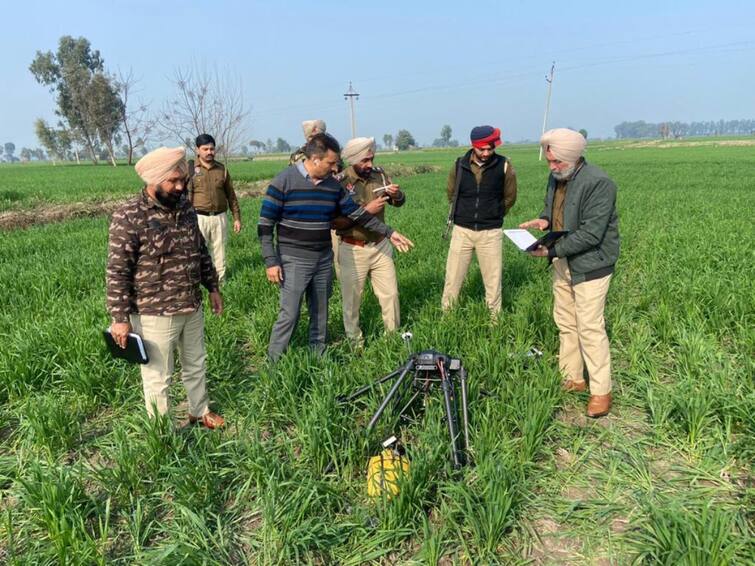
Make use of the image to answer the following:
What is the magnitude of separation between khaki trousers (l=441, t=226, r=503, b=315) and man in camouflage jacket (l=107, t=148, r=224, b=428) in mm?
2636

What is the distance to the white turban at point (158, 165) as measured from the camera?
252 cm

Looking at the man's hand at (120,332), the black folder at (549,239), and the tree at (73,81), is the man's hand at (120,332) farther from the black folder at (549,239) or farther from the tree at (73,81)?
the tree at (73,81)

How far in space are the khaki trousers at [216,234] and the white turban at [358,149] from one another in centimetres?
267

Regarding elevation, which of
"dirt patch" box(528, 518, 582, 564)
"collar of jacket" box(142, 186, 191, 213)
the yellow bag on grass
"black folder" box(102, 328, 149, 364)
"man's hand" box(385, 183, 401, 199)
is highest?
"collar of jacket" box(142, 186, 191, 213)

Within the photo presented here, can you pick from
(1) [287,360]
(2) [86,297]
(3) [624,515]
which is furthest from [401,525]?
(2) [86,297]

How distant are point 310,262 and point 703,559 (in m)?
2.89

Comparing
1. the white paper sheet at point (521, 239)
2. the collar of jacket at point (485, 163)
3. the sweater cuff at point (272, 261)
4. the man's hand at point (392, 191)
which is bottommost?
the sweater cuff at point (272, 261)

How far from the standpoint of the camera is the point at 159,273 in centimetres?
272

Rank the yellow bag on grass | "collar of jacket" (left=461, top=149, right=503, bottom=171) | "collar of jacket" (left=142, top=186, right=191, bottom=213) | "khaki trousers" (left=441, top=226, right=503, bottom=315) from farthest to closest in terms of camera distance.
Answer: "khaki trousers" (left=441, top=226, right=503, bottom=315) → "collar of jacket" (left=461, top=149, right=503, bottom=171) → "collar of jacket" (left=142, top=186, right=191, bottom=213) → the yellow bag on grass

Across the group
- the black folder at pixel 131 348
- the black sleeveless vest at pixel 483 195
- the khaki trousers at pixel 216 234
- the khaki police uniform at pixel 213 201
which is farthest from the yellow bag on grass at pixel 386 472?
the khaki police uniform at pixel 213 201

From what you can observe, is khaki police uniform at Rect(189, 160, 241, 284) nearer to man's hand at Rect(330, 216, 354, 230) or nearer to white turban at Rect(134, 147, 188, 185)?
man's hand at Rect(330, 216, 354, 230)

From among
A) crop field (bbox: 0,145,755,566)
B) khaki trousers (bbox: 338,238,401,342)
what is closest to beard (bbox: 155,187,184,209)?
crop field (bbox: 0,145,755,566)

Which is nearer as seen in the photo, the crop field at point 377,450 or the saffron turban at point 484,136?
the crop field at point 377,450

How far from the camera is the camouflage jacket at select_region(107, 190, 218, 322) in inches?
102
